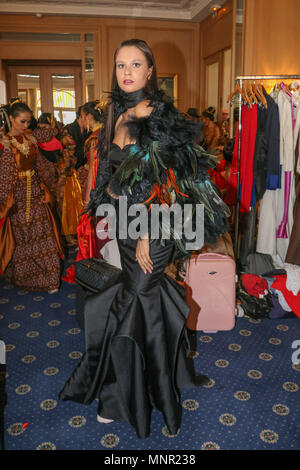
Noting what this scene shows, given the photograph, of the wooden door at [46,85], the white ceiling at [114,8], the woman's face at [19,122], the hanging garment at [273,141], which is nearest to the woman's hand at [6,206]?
the woman's face at [19,122]

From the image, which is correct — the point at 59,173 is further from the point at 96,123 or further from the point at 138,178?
the point at 138,178

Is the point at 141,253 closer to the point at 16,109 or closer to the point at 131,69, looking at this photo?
the point at 131,69

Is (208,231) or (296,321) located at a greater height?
(208,231)

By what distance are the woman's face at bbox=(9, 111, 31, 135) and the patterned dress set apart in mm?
121

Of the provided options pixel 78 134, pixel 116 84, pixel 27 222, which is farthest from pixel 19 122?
pixel 116 84

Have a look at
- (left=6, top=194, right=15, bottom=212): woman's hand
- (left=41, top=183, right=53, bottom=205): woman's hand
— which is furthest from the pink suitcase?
(left=6, top=194, right=15, bottom=212): woman's hand

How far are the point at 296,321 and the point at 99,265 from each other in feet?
5.00

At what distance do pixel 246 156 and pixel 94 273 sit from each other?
1732 mm

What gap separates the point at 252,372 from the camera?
2.43 metres

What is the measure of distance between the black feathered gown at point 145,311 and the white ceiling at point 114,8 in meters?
5.91

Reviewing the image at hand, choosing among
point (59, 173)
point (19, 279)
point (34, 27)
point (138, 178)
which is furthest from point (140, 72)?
point (34, 27)

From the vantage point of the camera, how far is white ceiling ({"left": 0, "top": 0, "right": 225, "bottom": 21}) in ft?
22.5

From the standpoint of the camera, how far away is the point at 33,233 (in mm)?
3668

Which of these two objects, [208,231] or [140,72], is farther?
[208,231]
